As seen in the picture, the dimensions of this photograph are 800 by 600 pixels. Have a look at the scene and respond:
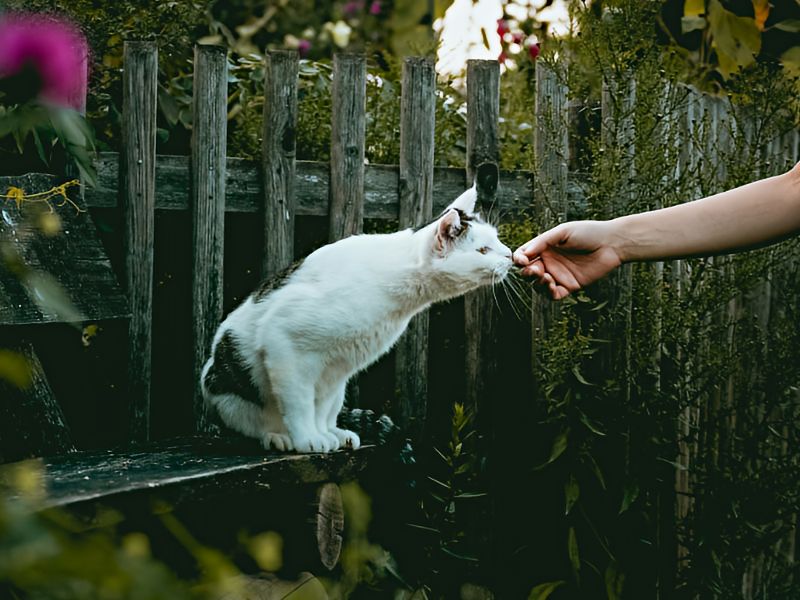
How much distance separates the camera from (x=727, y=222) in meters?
2.16

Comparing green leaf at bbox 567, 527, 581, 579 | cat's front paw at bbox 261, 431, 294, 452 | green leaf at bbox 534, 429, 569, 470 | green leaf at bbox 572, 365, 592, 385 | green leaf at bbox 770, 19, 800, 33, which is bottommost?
green leaf at bbox 567, 527, 581, 579

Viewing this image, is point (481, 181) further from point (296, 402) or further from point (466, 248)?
point (296, 402)

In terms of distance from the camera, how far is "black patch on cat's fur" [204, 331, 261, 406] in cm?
272

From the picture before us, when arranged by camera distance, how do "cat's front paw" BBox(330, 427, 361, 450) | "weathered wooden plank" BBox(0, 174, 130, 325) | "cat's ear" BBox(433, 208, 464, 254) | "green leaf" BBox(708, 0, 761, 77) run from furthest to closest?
1. "cat's ear" BBox(433, 208, 464, 254)
2. "cat's front paw" BBox(330, 427, 361, 450)
3. "weathered wooden plank" BBox(0, 174, 130, 325)
4. "green leaf" BBox(708, 0, 761, 77)

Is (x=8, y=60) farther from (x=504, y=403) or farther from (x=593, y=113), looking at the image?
(x=593, y=113)

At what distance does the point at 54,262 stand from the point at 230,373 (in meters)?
0.78

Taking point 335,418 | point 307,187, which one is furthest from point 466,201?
point 335,418

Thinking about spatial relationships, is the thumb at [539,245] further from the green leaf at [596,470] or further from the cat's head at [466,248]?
the green leaf at [596,470]

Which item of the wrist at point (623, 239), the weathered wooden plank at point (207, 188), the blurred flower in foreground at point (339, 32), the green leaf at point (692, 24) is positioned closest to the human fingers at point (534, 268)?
the wrist at point (623, 239)

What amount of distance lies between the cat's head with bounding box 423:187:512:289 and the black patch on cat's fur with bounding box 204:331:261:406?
0.71m

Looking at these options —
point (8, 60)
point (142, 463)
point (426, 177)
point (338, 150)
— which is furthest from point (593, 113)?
point (8, 60)

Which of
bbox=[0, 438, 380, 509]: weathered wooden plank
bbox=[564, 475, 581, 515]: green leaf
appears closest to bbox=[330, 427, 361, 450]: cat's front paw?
bbox=[0, 438, 380, 509]: weathered wooden plank

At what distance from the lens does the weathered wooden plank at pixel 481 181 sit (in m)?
3.44

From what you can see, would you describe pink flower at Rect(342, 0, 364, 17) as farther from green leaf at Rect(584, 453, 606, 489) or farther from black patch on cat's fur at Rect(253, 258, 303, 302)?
green leaf at Rect(584, 453, 606, 489)
